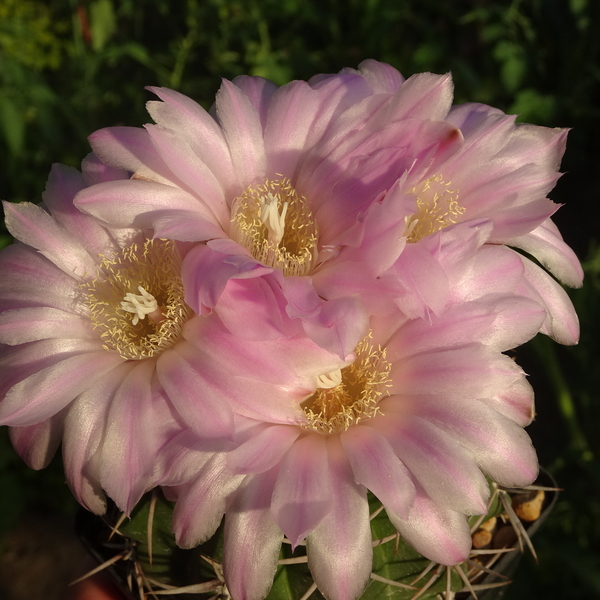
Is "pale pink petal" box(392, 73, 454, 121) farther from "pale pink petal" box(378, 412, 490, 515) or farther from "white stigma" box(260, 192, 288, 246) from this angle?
"pale pink petal" box(378, 412, 490, 515)

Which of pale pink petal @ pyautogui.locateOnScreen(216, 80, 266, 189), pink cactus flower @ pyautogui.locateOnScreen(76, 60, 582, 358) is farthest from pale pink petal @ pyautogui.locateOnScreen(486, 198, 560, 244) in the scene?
pale pink petal @ pyautogui.locateOnScreen(216, 80, 266, 189)

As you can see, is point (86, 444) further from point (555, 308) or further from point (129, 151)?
point (555, 308)

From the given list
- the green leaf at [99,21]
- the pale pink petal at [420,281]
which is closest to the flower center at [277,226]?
the pale pink petal at [420,281]

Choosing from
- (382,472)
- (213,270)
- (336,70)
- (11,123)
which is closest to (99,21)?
(11,123)

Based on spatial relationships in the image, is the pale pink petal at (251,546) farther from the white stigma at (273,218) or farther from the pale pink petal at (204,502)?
the white stigma at (273,218)

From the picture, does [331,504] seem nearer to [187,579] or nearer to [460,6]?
[187,579]

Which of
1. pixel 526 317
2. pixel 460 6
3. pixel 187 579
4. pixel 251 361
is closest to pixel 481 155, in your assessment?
pixel 526 317

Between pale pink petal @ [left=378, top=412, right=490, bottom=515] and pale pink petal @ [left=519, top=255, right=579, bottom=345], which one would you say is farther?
pale pink petal @ [left=519, top=255, right=579, bottom=345]
